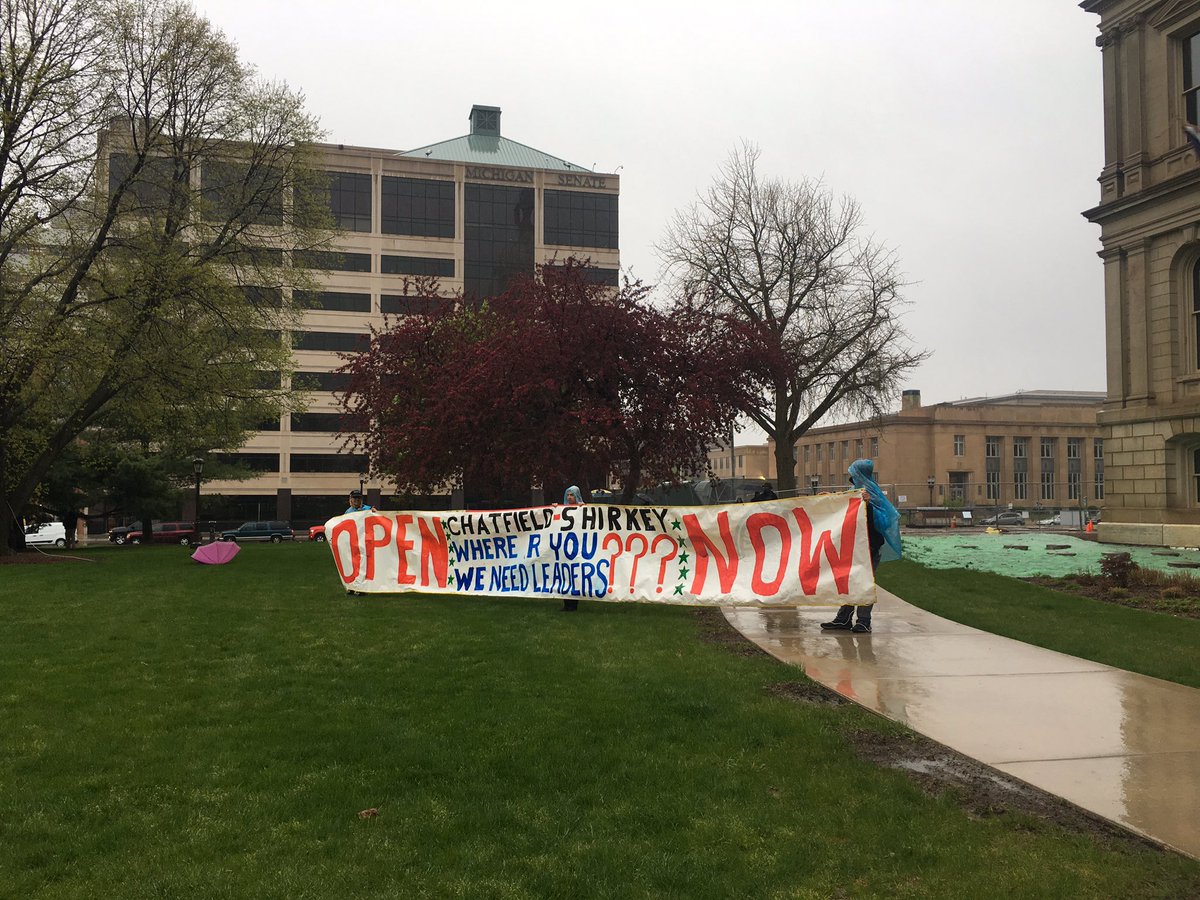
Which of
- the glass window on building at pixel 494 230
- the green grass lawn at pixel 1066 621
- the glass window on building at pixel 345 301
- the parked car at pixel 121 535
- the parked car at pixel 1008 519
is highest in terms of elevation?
the glass window on building at pixel 494 230

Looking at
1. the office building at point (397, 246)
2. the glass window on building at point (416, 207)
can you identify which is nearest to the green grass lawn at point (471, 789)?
the office building at point (397, 246)

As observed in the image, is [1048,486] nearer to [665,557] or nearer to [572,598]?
[665,557]

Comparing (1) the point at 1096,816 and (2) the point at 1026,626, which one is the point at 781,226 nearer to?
(2) the point at 1026,626

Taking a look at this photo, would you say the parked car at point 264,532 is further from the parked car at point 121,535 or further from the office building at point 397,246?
the office building at point 397,246

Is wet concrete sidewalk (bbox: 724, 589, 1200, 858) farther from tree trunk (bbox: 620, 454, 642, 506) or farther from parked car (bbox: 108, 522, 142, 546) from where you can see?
parked car (bbox: 108, 522, 142, 546)

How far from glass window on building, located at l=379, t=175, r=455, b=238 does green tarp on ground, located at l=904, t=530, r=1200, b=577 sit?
5380 centimetres

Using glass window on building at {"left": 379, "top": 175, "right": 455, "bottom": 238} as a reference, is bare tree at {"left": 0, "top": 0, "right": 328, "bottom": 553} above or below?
below

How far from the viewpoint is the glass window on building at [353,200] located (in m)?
69.9

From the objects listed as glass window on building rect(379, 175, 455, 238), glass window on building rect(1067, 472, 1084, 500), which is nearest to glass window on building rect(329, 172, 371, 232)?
glass window on building rect(379, 175, 455, 238)

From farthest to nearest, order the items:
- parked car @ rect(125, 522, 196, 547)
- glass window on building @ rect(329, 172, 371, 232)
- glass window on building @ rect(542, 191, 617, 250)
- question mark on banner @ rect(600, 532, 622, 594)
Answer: glass window on building @ rect(542, 191, 617, 250), glass window on building @ rect(329, 172, 371, 232), parked car @ rect(125, 522, 196, 547), question mark on banner @ rect(600, 532, 622, 594)

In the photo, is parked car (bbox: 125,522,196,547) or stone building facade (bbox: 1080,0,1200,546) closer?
stone building facade (bbox: 1080,0,1200,546)

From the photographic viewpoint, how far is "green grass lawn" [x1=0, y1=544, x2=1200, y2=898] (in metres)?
3.71

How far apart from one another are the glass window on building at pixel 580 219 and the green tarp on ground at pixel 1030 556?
166 feet

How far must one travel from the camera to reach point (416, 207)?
235ft
